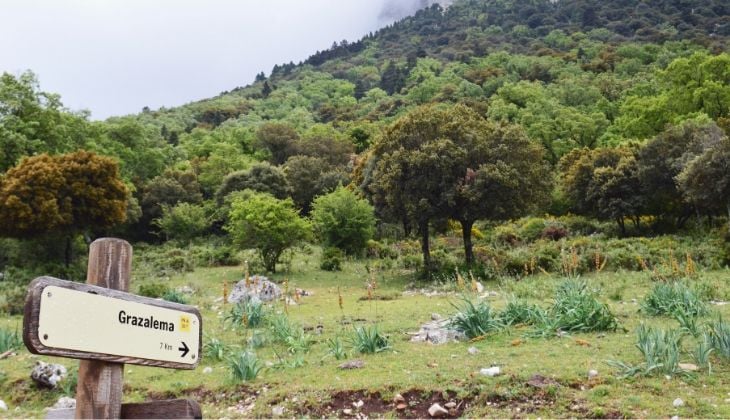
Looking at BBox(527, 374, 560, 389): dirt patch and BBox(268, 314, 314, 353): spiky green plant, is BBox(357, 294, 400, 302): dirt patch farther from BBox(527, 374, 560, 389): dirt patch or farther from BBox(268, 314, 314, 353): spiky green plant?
BBox(527, 374, 560, 389): dirt patch

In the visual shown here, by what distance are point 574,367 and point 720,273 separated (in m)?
13.6

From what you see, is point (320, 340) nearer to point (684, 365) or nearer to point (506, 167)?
point (684, 365)

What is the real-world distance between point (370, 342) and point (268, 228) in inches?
685

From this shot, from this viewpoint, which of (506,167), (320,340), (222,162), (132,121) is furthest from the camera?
(222,162)

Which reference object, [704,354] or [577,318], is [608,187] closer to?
[577,318]

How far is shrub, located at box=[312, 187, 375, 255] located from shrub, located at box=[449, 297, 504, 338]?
67.6ft

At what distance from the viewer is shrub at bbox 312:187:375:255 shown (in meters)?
30.0

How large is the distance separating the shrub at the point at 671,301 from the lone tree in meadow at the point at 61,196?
22.7 meters

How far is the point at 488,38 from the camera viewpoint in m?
148

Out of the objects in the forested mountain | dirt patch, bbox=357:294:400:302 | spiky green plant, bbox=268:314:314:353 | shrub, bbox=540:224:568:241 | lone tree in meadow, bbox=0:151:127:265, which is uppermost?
the forested mountain

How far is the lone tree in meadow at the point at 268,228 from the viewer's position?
25.7 m

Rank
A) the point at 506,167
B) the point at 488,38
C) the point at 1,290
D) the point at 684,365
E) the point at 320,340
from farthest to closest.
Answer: the point at 488,38, the point at 506,167, the point at 1,290, the point at 320,340, the point at 684,365

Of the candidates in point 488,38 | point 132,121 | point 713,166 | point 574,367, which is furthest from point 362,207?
point 488,38

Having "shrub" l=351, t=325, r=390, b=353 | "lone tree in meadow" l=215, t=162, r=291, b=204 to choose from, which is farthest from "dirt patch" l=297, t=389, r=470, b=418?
"lone tree in meadow" l=215, t=162, r=291, b=204
